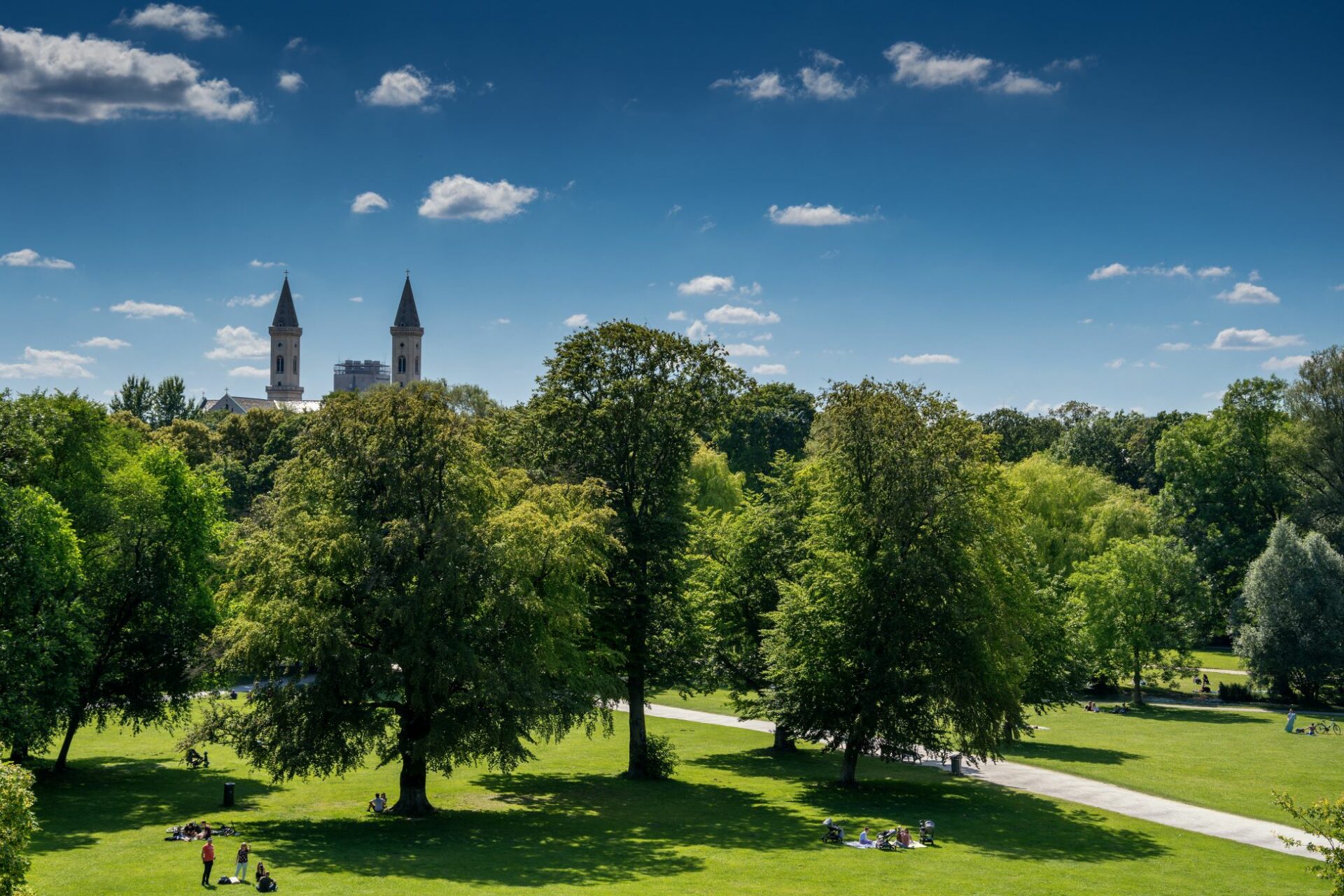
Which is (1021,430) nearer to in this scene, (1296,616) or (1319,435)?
(1319,435)

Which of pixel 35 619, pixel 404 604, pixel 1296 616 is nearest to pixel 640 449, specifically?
pixel 404 604

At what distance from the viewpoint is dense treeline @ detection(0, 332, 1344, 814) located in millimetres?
29641

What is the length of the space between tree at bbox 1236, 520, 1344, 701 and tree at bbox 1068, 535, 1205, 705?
12.9 feet

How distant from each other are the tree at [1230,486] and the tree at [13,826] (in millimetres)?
73358

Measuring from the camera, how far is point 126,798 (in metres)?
33.5

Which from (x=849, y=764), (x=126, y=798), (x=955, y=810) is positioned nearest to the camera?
(x=126, y=798)

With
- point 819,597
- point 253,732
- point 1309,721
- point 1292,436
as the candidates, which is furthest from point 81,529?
point 1292,436

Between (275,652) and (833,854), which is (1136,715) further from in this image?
(275,652)

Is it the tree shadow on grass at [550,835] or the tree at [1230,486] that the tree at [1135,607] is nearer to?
the tree at [1230,486]

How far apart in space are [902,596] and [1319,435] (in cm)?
5591

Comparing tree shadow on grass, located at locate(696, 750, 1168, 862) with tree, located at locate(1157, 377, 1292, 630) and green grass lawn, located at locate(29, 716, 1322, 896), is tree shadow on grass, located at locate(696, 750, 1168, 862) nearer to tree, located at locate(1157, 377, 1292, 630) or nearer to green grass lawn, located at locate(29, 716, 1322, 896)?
green grass lawn, located at locate(29, 716, 1322, 896)

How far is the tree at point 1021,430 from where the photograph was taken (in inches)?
4491

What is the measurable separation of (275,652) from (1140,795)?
92.9 feet

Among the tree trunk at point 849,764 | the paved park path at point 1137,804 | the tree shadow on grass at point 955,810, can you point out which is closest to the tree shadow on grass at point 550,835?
the tree shadow on grass at point 955,810
